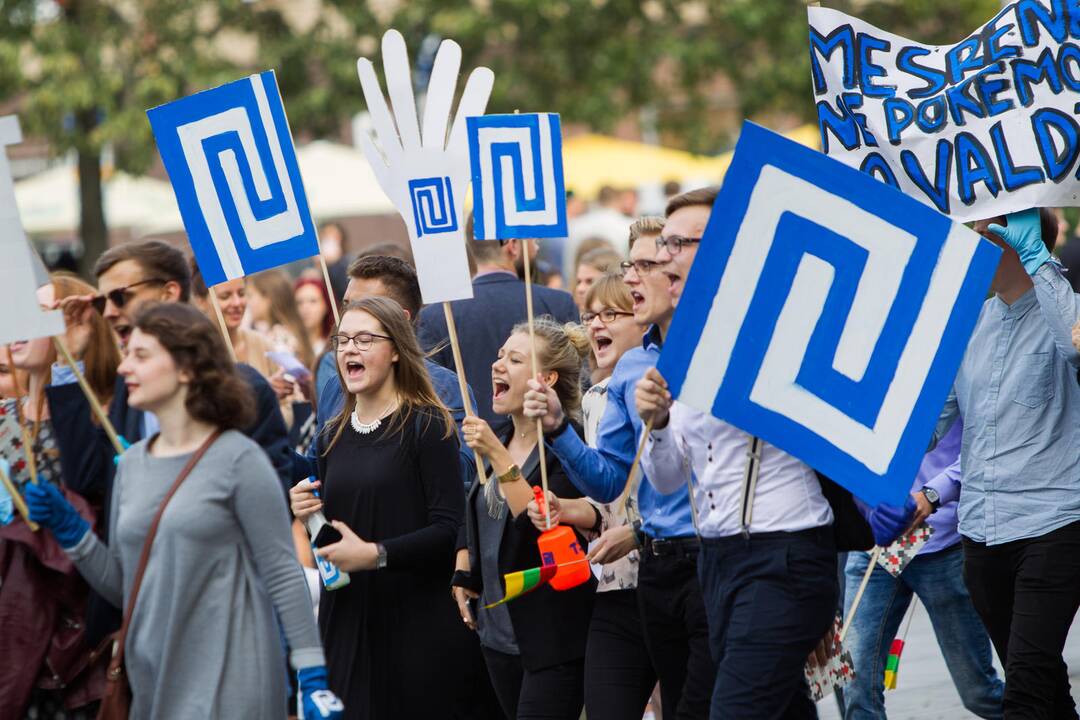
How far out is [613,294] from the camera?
6.80m

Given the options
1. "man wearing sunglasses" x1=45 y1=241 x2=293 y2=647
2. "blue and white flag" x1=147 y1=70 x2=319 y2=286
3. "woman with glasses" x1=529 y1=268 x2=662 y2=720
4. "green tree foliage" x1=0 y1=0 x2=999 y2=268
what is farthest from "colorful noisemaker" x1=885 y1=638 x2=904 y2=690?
"green tree foliage" x1=0 y1=0 x2=999 y2=268

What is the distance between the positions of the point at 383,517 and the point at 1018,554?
2136 millimetres

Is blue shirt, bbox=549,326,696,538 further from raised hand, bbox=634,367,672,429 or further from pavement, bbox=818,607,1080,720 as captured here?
pavement, bbox=818,607,1080,720

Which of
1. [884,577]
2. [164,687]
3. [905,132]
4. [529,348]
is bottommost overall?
[884,577]

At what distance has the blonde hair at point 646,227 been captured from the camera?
6219 mm

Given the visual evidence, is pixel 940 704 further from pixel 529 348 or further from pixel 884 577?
pixel 529 348

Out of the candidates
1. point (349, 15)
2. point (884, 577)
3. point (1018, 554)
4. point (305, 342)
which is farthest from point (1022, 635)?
point (349, 15)

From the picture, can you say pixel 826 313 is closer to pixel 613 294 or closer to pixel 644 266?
pixel 644 266

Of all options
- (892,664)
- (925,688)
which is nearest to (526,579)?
(892,664)

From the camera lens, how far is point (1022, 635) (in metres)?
6.00

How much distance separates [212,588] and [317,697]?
1.33ft

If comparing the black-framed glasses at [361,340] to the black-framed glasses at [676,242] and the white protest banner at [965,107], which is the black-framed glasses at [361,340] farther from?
the white protest banner at [965,107]

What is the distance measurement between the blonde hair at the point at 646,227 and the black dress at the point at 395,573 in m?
0.94

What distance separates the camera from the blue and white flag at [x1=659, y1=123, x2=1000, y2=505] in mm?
5133
